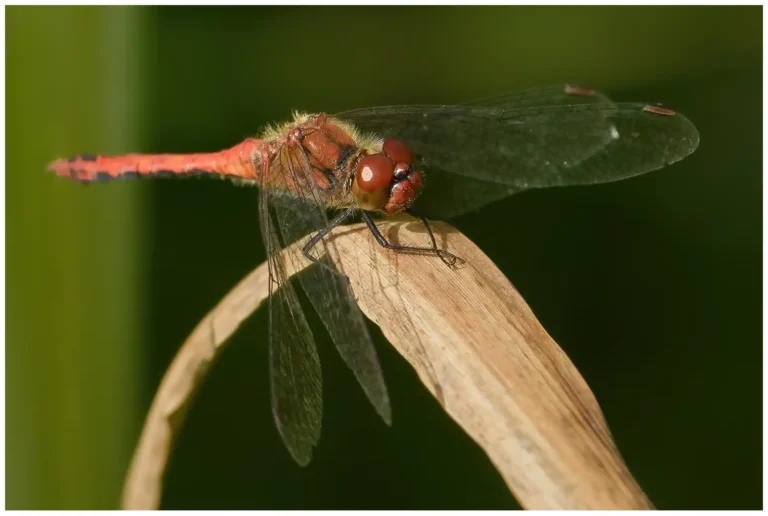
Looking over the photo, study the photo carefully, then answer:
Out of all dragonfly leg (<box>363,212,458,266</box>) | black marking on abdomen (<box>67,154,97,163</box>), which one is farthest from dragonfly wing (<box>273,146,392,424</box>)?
black marking on abdomen (<box>67,154,97,163</box>)

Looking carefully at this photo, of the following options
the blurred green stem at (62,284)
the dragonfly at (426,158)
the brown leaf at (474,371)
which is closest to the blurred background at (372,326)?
the blurred green stem at (62,284)

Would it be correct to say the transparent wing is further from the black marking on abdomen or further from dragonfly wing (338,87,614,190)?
the black marking on abdomen

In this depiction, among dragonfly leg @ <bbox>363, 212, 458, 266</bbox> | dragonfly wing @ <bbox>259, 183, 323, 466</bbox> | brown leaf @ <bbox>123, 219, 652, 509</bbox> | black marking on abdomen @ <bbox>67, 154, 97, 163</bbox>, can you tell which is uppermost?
black marking on abdomen @ <bbox>67, 154, 97, 163</bbox>

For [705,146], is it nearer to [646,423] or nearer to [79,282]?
[646,423]

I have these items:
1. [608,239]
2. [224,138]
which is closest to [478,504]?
[608,239]

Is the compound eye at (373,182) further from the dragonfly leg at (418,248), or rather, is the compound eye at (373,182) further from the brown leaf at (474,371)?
the brown leaf at (474,371)

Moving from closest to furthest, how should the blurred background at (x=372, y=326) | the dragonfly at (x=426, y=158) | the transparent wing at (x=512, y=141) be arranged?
1. the blurred background at (x=372, y=326)
2. the dragonfly at (x=426, y=158)
3. the transparent wing at (x=512, y=141)

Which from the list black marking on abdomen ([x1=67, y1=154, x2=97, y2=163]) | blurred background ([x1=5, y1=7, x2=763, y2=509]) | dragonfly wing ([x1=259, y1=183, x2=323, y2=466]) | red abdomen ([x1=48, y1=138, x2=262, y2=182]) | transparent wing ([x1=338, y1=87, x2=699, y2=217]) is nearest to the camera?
dragonfly wing ([x1=259, y1=183, x2=323, y2=466])
